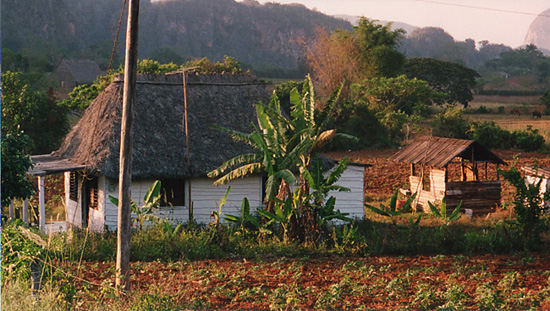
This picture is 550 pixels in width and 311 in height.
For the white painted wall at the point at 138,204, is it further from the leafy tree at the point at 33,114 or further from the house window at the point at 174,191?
the leafy tree at the point at 33,114

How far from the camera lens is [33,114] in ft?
96.3

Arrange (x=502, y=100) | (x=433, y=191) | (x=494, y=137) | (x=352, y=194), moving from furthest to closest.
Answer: (x=502, y=100) < (x=494, y=137) < (x=433, y=191) < (x=352, y=194)

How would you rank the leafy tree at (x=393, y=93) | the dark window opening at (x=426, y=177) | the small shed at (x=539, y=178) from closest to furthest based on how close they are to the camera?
the small shed at (x=539, y=178) < the dark window opening at (x=426, y=177) < the leafy tree at (x=393, y=93)

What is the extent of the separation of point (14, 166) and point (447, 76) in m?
55.9

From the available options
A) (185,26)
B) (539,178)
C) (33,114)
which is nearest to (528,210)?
(539,178)

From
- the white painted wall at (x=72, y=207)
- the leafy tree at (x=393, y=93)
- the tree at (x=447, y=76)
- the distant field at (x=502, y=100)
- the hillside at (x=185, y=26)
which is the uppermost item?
the hillside at (x=185, y=26)

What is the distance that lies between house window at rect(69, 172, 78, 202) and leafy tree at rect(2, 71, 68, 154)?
10013mm

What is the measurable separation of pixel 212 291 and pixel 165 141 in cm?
805

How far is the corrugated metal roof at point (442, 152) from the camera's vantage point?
19156mm

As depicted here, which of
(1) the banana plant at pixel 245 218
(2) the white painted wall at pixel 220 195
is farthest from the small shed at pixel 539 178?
(1) the banana plant at pixel 245 218

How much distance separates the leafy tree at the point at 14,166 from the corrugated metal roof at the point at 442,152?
11.4 meters

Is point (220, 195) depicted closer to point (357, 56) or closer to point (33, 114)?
point (33, 114)

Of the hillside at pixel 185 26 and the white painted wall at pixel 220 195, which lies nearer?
the white painted wall at pixel 220 195

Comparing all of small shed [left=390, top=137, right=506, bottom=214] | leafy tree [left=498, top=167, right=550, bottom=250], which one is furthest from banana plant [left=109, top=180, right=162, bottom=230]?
small shed [left=390, top=137, right=506, bottom=214]
